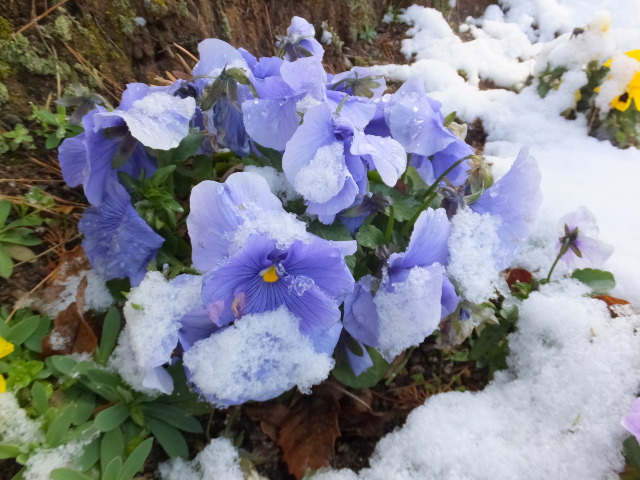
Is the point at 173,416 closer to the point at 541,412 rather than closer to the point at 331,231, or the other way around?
the point at 331,231

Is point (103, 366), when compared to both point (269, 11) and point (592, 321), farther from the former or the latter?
point (269, 11)

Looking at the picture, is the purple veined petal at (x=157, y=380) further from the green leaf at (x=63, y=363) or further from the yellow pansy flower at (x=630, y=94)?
the yellow pansy flower at (x=630, y=94)

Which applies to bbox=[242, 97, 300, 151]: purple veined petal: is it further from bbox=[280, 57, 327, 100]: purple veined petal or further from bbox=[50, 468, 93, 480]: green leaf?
bbox=[50, 468, 93, 480]: green leaf

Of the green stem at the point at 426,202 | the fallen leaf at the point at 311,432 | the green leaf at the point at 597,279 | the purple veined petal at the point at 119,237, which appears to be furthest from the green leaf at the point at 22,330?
the green leaf at the point at 597,279

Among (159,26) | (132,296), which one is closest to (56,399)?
(132,296)

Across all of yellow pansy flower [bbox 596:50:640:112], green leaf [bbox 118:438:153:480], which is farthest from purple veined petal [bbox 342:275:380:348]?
yellow pansy flower [bbox 596:50:640:112]

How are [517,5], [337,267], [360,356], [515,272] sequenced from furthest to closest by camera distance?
[517,5] → [515,272] → [360,356] → [337,267]
